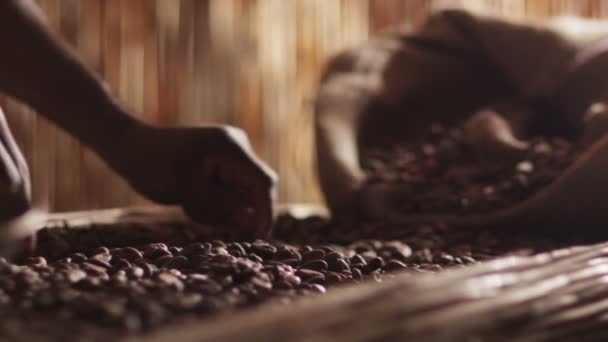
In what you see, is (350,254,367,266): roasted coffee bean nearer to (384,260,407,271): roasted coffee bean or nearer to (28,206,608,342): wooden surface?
(384,260,407,271): roasted coffee bean

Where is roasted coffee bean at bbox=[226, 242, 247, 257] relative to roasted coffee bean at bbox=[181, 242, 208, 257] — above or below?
below

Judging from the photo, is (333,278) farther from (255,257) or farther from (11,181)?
(11,181)

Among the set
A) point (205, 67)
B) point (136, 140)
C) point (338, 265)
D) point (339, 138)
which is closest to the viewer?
point (338, 265)

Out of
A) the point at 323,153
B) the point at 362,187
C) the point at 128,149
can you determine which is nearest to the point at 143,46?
the point at 323,153

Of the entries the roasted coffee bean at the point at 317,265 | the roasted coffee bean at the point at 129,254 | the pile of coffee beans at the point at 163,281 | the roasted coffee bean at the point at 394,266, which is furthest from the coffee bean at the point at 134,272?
the roasted coffee bean at the point at 394,266

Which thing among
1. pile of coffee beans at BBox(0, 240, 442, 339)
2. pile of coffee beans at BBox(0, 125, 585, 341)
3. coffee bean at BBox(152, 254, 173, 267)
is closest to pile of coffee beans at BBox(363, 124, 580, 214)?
pile of coffee beans at BBox(0, 125, 585, 341)

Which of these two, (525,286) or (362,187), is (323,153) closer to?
(362,187)

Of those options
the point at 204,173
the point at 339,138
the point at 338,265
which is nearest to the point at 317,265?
the point at 338,265

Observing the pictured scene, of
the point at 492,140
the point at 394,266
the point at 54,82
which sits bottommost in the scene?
the point at 394,266
